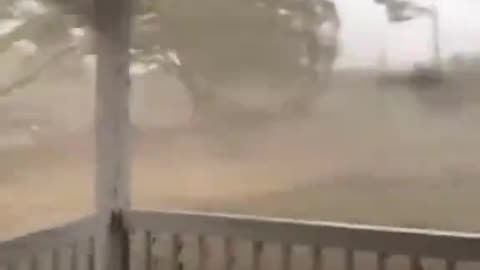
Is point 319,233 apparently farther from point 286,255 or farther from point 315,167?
point 315,167

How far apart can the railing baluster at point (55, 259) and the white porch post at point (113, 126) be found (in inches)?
9.0

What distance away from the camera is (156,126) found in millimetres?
3031

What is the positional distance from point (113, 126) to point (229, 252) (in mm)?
491

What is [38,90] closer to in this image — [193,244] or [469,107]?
[193,244]

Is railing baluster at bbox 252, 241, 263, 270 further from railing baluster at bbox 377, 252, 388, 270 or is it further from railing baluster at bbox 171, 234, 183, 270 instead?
railing baluster at bbox 377, 252, 388, 270

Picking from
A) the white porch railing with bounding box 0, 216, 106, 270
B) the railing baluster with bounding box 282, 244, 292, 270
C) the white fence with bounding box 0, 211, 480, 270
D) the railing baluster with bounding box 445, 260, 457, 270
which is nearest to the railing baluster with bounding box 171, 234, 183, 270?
the white fence with bounding box 0, 211, 480, 270

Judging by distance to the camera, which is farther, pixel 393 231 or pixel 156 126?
pixel 156 126

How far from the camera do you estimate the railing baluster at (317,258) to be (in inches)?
109

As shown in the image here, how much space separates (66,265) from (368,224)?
0.79m

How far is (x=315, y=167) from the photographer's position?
289 cm

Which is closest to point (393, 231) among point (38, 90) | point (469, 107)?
point (469, 107)

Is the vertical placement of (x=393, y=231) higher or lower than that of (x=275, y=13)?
lower

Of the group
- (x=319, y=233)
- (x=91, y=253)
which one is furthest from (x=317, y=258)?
(x=91, y=253)

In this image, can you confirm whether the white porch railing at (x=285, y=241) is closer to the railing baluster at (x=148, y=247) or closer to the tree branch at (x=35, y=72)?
the railing baluster at (x=148, y=247)
